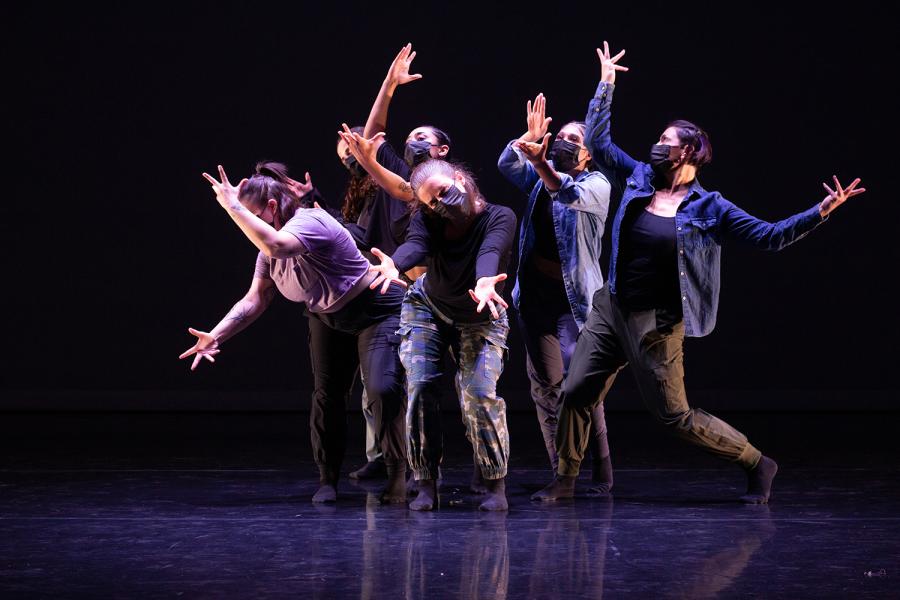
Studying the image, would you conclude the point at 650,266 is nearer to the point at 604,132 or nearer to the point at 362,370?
the point at 604,132

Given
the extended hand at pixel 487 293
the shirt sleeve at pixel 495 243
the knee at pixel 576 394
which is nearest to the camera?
the extended hand at pixel 487 293

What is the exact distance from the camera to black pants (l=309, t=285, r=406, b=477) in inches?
145

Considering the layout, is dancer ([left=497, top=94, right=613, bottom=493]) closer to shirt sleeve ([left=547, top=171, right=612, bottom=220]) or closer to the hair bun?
shirt sleeve ([left=547, top=171, right=612, bottom=220])

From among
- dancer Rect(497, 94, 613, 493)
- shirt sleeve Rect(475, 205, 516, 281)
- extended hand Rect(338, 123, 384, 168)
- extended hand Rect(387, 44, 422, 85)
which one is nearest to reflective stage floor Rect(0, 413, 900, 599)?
dancer Rect(497, 94, 613, 493)

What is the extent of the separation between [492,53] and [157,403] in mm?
3091

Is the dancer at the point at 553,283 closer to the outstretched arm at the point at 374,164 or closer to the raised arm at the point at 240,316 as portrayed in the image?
the outstretched arm at the point at 374,164

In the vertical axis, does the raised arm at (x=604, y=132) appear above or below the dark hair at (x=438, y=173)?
above

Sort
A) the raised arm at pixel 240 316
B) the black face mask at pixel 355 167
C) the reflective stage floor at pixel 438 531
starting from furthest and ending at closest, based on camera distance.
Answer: the black face mask at pixel 355 167 → the raised arm at pixel 240 316 → the reflective stage floor at pixel 438 531

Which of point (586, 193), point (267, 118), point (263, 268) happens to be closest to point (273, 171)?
point (263, 268)

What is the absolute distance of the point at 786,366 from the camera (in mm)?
7191

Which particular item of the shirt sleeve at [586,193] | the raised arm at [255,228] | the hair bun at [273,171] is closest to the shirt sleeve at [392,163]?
the hair bun at [273,171]

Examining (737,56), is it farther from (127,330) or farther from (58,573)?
(58,573)

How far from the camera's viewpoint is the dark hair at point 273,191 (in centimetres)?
362

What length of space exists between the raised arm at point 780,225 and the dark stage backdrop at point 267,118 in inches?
135
